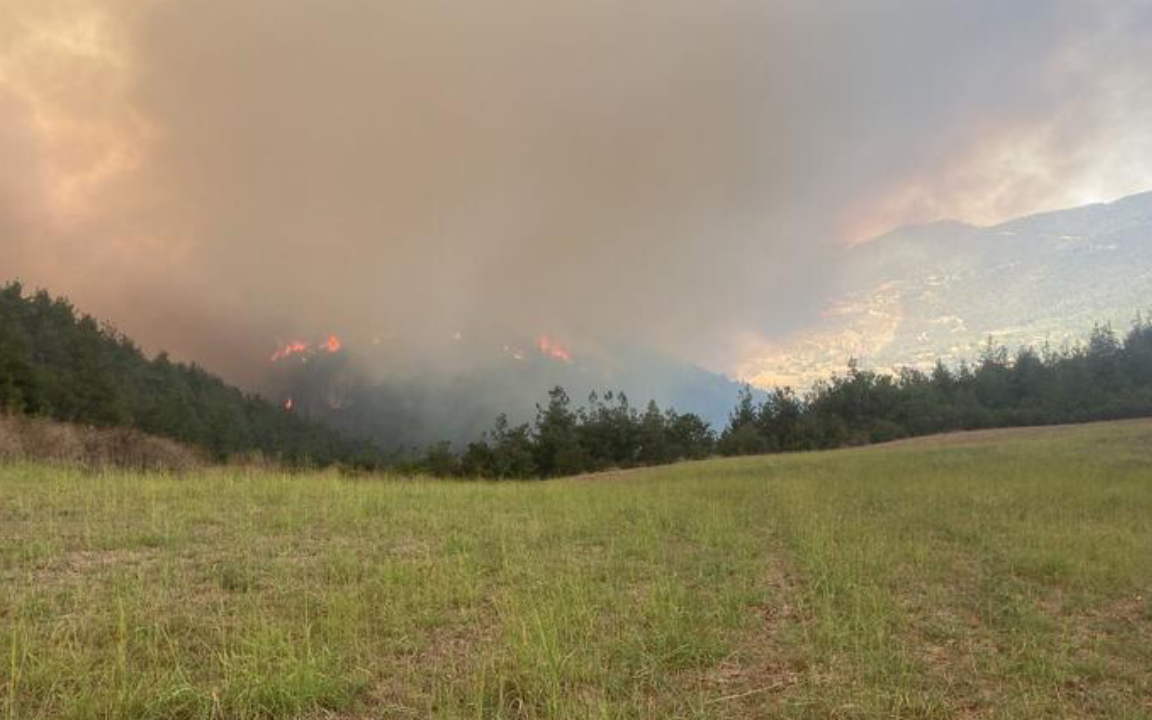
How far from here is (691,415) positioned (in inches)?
3713

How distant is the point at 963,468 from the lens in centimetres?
2827

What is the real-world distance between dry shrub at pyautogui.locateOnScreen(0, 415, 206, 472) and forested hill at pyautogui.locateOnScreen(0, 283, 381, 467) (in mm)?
2523

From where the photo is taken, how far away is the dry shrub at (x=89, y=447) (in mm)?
22541

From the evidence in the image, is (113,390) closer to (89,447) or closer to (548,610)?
(89,447)

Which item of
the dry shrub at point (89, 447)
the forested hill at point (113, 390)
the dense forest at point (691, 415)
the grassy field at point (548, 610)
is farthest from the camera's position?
the dense forest at point (691, 415)

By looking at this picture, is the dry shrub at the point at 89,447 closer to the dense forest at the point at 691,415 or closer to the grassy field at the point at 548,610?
the grassy field at the point at 548,610

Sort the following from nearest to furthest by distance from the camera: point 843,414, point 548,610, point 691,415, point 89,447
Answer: point 548,610, point 89,447, point 691,415, point 843,414

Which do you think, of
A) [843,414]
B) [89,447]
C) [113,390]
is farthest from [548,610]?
[843,414]

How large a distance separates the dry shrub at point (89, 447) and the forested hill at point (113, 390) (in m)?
2.52

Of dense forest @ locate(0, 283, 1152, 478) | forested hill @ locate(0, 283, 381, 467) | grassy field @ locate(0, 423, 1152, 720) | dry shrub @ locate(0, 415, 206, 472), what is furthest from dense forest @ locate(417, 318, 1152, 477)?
grassy field @ locate(0, 423, 1152, 720)

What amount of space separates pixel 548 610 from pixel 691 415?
Answer: 290ft

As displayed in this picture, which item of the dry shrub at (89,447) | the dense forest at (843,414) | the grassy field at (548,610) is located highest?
the dense forest at (843,414)

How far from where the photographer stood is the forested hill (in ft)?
191

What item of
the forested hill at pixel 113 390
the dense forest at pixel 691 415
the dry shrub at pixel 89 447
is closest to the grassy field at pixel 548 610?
the dry shrub at pixel 89 447
